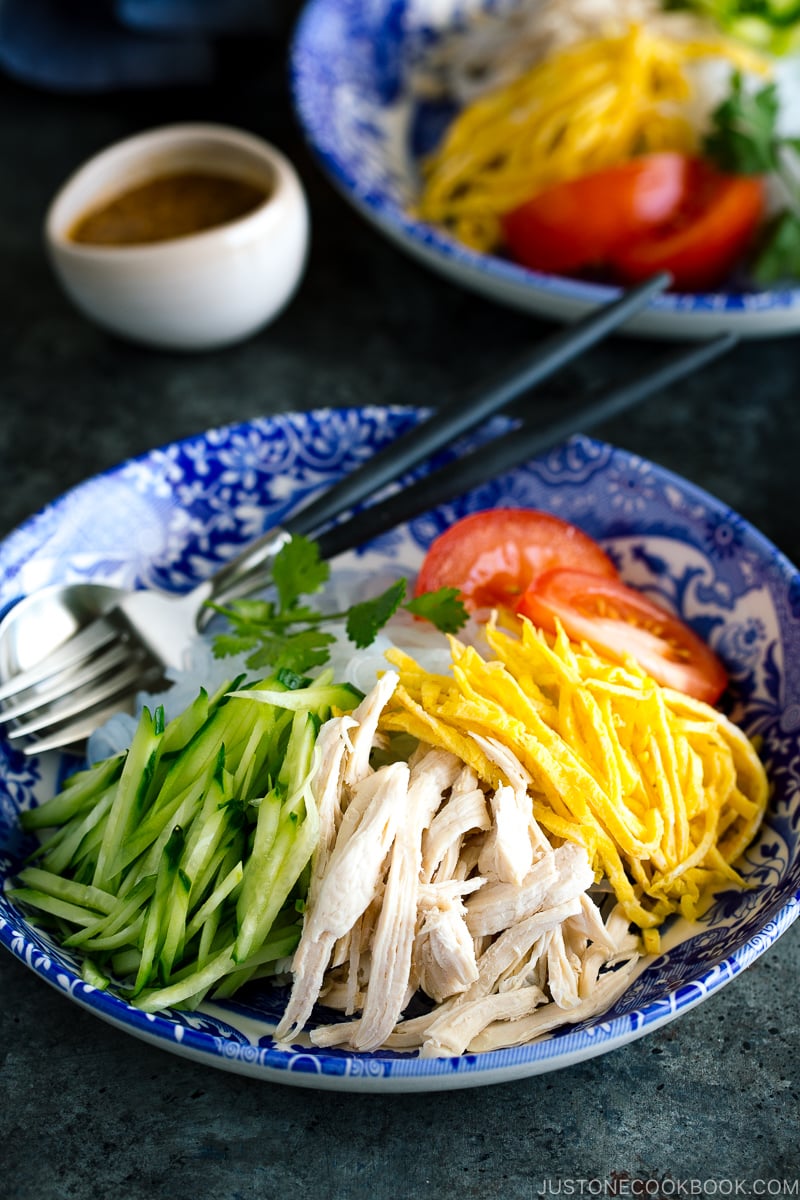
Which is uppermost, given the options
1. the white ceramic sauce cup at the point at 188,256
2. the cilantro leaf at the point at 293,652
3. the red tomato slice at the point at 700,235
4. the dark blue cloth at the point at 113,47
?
the dark blue cloth at the point at 113,47

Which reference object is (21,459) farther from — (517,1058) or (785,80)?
(785,80)

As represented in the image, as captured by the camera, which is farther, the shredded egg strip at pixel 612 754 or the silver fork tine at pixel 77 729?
the silver fork tine at pixel 77 729

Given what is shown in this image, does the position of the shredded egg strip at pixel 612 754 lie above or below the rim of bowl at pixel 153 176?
below

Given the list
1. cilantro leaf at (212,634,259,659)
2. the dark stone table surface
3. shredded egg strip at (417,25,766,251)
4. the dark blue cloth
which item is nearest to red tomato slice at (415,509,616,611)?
cilantro leaf at (212,634,259,659)

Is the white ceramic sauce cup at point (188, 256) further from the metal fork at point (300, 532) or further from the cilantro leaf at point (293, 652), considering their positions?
the cilantro leaf at point (293, 652)

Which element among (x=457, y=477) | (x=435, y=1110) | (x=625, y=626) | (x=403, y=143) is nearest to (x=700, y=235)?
(x=403, y=143)

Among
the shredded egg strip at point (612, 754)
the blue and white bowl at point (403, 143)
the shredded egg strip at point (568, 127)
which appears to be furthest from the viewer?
the shredded egg strip at point (568, 127)

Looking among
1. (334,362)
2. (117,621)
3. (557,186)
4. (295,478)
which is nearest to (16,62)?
(334,362)

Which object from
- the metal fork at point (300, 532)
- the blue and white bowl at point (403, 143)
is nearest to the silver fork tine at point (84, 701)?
the metal fork at point (300, 532)
